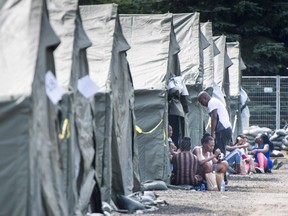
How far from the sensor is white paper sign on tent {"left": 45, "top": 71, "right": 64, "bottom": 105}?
1295 centimetres

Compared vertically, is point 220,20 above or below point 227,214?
above

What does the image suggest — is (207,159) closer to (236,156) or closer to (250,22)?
(236,156)

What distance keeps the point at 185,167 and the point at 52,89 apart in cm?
860

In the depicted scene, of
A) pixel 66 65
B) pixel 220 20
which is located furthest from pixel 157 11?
pixel 66 65

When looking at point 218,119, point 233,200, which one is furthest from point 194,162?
point 218,119

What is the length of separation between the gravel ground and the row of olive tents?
0.81m

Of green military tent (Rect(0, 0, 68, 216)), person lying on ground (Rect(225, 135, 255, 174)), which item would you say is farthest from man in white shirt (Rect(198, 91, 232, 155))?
green military tent (Rect(0, 0, 68, 216))

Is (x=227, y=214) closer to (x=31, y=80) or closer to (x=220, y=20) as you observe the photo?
(x=31, y=80)

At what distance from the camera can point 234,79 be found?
3703cm

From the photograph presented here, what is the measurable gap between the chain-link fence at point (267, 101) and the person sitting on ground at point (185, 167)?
21989 millimetres

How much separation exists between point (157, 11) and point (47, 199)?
35.2m

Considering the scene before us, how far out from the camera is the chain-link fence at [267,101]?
43500mm

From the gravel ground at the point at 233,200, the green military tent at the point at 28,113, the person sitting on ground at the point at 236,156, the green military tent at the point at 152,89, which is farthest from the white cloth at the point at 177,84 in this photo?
the green military tent at the point at 28,113

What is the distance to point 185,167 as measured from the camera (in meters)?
21.4
